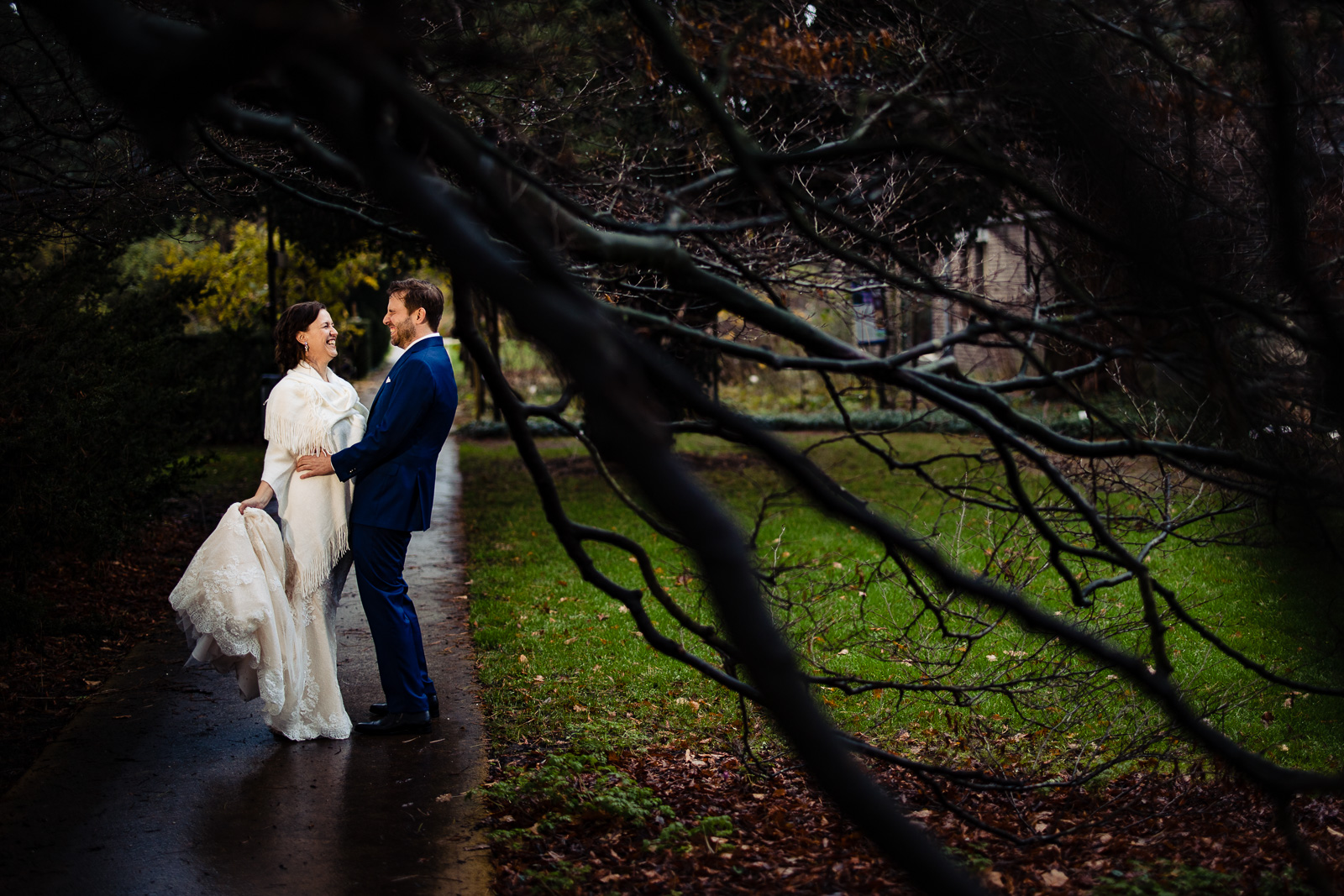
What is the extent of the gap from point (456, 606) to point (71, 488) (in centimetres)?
269

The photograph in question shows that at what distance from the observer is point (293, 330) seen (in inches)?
216

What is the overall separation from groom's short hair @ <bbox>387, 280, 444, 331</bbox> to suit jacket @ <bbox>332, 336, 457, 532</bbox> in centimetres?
20

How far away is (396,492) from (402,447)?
0.72ft

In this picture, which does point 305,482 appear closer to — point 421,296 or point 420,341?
point 420,341

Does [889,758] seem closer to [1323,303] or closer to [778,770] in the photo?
[778,770]

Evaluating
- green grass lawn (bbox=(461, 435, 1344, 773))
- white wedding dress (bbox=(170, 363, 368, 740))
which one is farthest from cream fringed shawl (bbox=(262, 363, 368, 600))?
green grass lawn (bbox=(461, 435, 1344, 773))

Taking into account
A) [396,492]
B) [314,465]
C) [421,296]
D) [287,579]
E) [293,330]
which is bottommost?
[287,579]

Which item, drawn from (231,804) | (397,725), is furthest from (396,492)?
(231,804)

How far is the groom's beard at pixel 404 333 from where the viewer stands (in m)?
5.48

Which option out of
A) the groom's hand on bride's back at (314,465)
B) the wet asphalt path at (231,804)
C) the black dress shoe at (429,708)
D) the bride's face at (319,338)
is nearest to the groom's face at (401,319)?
the bride's face at (319,338)

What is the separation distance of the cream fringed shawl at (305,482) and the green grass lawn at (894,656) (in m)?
1.19

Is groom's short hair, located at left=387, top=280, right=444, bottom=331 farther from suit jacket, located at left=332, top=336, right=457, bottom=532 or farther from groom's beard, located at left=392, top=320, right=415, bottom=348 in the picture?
suit jacket, located at left=332, top=336, right=457, bottom=532

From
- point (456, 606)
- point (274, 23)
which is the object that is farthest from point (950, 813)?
point (456, 606)

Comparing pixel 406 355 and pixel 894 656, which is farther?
pixel 894 656
